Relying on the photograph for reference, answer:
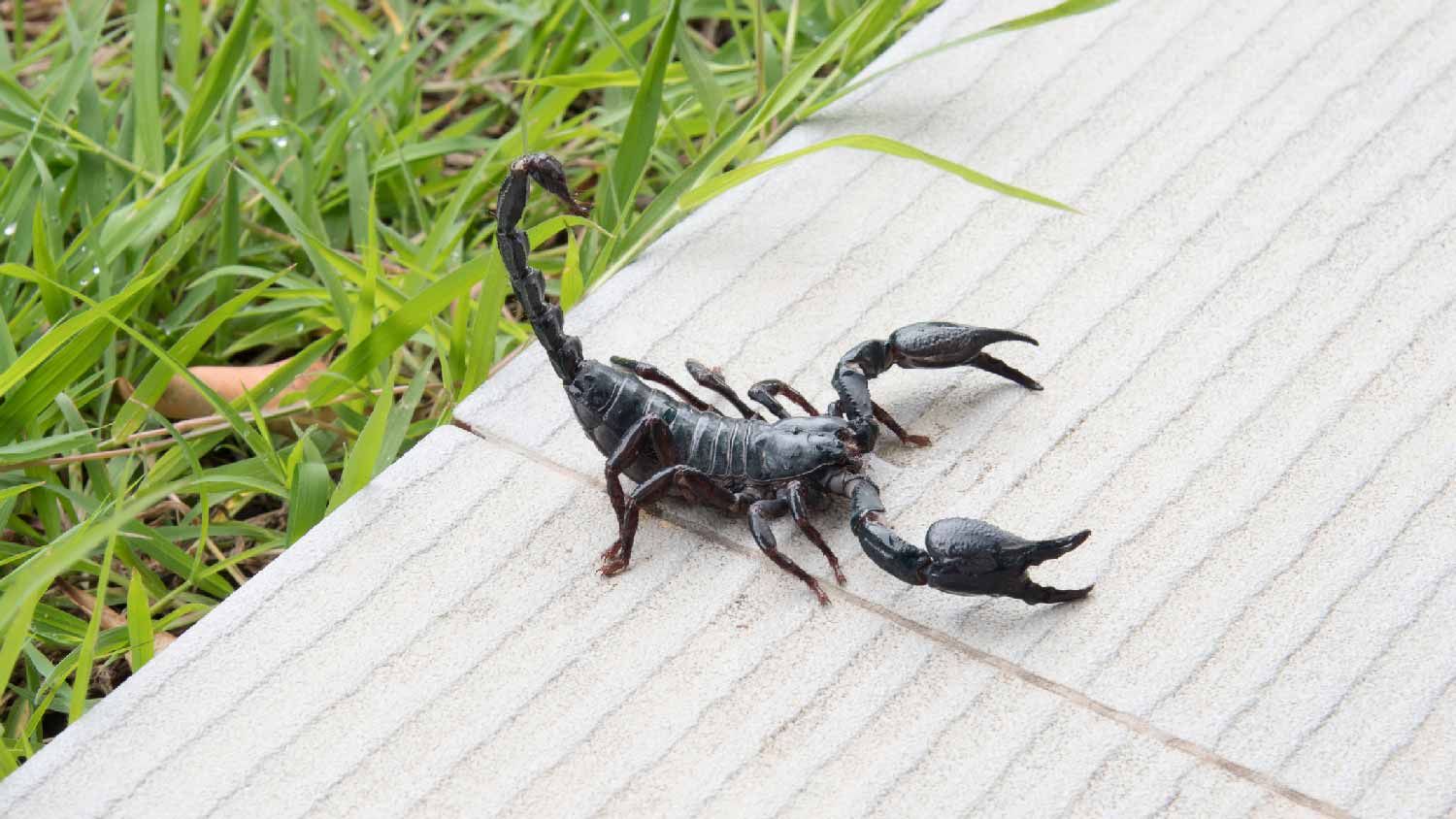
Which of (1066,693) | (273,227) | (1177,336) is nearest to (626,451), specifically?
(1066,693)

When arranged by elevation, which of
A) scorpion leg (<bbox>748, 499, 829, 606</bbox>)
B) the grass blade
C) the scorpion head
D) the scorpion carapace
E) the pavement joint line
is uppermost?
the grass blade

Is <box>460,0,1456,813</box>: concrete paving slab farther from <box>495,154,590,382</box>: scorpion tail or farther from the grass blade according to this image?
<box>495,154,590,382</box>: scorpion tail

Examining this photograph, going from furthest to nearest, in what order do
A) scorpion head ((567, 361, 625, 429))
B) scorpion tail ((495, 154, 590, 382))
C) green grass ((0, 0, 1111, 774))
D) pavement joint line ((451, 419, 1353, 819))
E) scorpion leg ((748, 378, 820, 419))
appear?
green grass ((0, 0, 1111, 774))
scorpion leg ((748, 378, 820, 419))
scorpion head ((567, 361, 625, 429))
scorpion tail ((495, 154, 590, 382))
pavement joint line ((451, 419, 1353, 819))

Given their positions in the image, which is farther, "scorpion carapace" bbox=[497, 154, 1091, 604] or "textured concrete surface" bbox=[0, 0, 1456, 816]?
"scorpion carapace" bbox=[497, 154, 1091, 604]

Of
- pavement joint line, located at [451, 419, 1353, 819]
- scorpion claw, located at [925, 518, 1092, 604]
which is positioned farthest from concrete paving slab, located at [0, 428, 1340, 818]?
scorpion claw, located at [925, 518, 1092, 604]

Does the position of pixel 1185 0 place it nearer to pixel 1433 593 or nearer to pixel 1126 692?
pixel 1433 593

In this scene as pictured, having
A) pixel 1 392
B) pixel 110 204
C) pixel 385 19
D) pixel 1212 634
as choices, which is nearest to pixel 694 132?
pixel 385 19

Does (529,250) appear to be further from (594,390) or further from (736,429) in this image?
(736,429)
